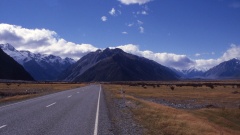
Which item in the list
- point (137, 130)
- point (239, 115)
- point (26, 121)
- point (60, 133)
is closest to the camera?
point (60, 133)

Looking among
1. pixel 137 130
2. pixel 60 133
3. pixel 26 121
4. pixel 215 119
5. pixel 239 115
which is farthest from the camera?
pixel 239 115

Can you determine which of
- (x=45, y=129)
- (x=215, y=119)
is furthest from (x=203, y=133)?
(x=215, y=119)

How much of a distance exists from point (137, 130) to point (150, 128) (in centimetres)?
122

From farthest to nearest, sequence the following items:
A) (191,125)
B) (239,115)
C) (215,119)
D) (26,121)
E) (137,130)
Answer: (239,115), (215,119), (191,125), (26,121), (137,130)

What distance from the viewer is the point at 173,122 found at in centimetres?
2114

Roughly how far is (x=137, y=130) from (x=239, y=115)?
21749 mm

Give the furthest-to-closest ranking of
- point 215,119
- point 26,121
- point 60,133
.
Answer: point 215,119
point 26,121
point 60,133

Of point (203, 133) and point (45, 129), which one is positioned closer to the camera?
point (45, 129)

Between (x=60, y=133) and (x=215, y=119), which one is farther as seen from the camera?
(x=215, y=119)

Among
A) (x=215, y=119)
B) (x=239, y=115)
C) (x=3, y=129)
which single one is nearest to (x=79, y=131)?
(x=3, y=129)

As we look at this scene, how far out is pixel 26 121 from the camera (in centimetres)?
1869

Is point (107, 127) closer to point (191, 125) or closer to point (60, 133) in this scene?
point (60, 133)

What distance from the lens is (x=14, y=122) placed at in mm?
18172

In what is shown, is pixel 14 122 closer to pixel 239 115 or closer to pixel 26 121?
pixel 26 121
